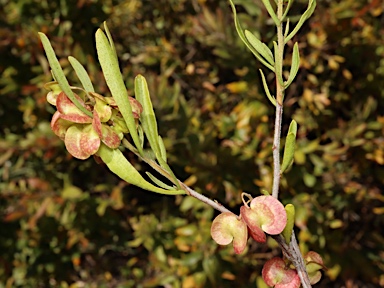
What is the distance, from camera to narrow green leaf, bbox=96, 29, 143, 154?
367 millimetres

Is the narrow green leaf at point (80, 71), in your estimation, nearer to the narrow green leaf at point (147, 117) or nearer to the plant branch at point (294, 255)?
the narrow green leaf at point (147, 117)

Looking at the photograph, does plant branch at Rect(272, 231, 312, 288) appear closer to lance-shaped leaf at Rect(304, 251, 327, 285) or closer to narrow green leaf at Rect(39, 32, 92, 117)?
lance-shaped leaf at Rect(304, 251, 327, 285)

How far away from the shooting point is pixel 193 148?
5.27ft

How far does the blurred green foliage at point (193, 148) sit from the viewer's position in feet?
5.55

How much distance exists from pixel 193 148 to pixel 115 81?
4.07ft

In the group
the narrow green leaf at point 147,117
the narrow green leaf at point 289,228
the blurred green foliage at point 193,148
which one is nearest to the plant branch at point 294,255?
the narrow green leaf at point 289,228

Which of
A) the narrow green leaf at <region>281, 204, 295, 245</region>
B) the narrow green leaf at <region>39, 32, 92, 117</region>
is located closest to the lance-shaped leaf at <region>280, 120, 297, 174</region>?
the narrow green leaf at <region>281, 204, 295, 245</region>

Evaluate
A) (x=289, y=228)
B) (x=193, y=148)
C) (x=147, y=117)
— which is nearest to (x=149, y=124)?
(x=147, y=117)

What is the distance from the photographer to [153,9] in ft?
7.10

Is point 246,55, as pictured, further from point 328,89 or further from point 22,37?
point 22,37

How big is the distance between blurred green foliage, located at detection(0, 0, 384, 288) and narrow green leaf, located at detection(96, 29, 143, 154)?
112 cm

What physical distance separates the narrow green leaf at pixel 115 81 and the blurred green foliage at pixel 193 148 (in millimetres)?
1120

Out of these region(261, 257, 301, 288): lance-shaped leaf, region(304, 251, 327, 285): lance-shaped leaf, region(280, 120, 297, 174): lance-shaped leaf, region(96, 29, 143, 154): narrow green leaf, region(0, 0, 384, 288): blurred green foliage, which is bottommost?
region(0, 0, 384, 288): blurred green foliage

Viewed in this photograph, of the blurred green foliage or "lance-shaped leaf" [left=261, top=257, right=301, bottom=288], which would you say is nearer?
"lance-shaped leaf" [left=261, top=257, right=301, bottom=288]
